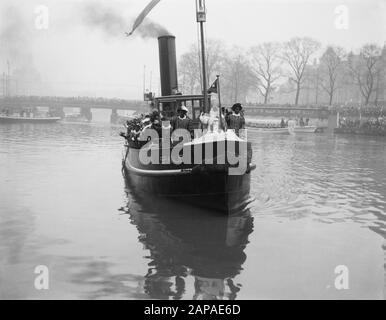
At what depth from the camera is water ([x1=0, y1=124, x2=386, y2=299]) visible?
707cm

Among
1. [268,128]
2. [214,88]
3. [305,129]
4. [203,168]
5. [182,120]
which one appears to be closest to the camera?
[203,168]

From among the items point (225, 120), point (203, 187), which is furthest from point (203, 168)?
point (225, 120)

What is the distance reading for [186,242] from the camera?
9.31 meters

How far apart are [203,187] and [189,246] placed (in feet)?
7.98

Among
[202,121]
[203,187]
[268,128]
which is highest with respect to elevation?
[202,121]

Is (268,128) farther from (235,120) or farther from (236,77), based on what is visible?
(235,120)

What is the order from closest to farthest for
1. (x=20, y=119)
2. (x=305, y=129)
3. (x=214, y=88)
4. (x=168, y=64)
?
(x=214, y=88)
(x=168, y=64)
(x=305, y=129)
(x=20, y=119)

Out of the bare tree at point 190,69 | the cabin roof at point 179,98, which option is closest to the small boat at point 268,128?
the bare tree at point 190,69

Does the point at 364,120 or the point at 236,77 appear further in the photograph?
the point at 236,77

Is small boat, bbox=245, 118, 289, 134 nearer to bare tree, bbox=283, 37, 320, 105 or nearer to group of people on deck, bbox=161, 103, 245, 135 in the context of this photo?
→ bare tree, bbox=283, 37, 320, 105

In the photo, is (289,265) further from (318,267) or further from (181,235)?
(181,235)

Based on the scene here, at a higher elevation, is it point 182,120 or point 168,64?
point 168,64

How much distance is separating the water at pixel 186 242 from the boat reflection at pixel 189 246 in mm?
25
